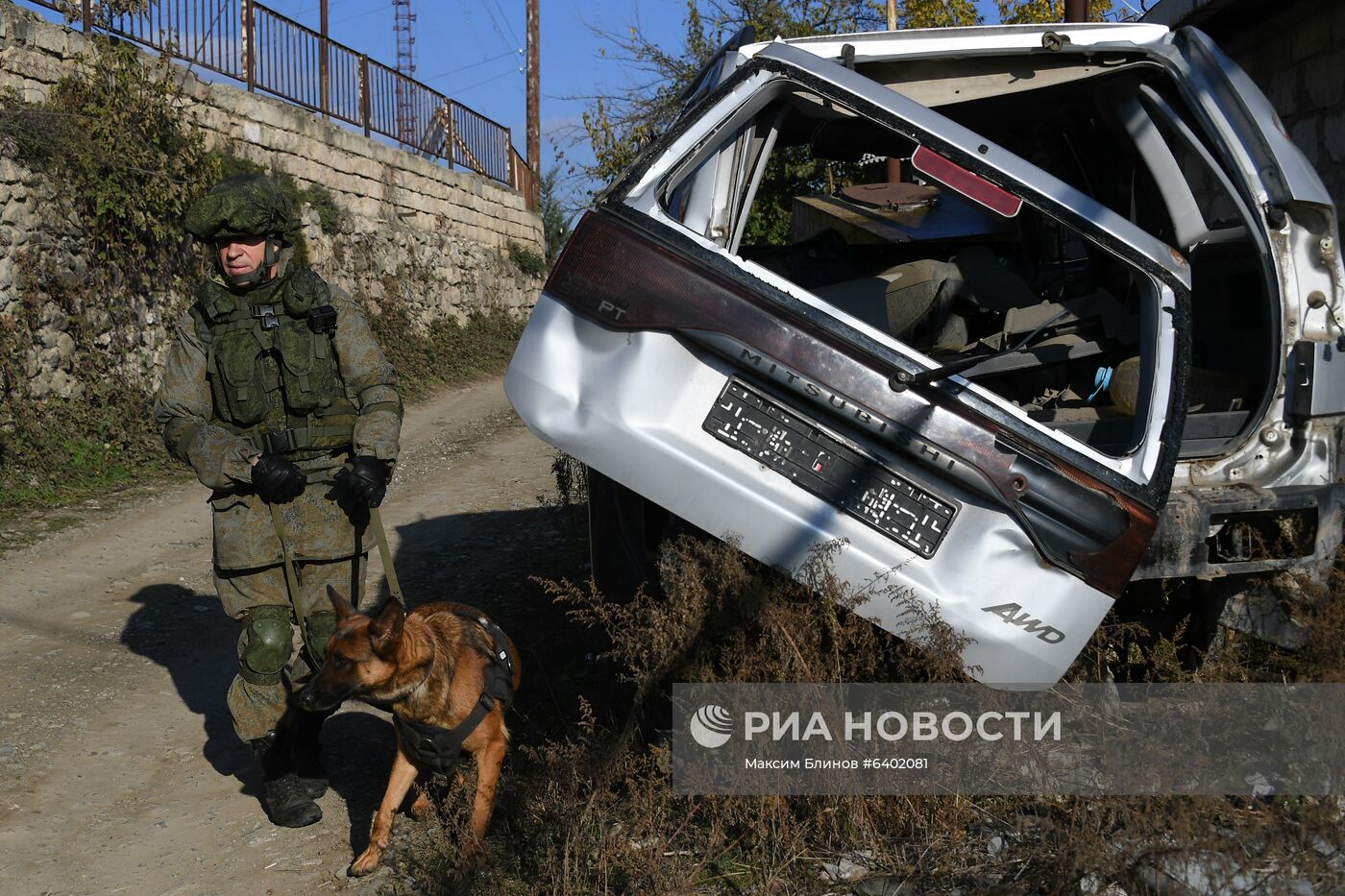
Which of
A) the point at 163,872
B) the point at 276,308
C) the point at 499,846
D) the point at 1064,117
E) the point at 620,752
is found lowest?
the point at 163,872

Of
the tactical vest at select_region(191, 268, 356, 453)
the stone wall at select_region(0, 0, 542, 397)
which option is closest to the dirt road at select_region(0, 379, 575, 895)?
the tactical vest at select_region(191, 268, 356, 453)

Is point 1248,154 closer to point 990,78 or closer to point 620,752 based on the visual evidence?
point 990,78

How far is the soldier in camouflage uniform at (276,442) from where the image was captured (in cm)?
377

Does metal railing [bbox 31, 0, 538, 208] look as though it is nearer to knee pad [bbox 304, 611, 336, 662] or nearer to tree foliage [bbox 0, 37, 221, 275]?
tree foliage [bbox 0, 37, 221, 275]

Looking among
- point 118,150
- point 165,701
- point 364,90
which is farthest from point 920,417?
point 364,90

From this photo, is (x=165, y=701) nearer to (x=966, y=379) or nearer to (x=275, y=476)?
(x=275, y=476)

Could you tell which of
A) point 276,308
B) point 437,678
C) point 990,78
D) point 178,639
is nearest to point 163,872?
point 437,678

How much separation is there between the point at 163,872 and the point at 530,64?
2321cm

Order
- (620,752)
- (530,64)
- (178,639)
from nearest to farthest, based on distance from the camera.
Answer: (620,752)
(178,639)
(530,64)

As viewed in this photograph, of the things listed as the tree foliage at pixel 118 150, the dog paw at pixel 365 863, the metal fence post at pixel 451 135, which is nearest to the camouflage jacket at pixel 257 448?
the dog paw at pixel 365 863

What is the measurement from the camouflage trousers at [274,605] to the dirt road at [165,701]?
1.23 feet

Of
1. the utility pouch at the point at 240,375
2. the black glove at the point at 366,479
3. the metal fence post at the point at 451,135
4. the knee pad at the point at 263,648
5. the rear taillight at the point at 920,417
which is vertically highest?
the rear taillight at the point at 920,417

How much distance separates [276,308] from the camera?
391cm

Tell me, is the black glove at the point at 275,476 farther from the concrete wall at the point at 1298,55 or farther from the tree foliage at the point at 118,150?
the tree foliage at the point at 118,150
